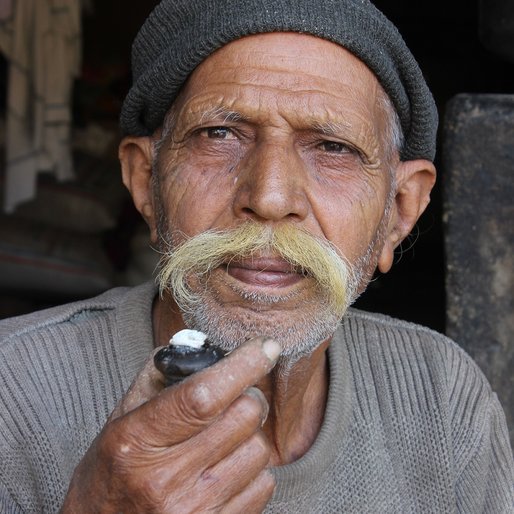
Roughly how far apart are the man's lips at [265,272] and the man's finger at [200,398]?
1.62ft

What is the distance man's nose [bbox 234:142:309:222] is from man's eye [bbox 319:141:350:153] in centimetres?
8

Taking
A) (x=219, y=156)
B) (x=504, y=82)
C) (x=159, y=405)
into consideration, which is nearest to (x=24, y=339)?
(x=219, y=156)

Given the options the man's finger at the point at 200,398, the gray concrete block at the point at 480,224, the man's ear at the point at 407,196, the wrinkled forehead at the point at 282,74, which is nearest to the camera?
the man's finger at the point at 200,398

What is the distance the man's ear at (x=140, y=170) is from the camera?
2.32 m

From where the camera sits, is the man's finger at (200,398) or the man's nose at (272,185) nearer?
the man's finger at (200,398)

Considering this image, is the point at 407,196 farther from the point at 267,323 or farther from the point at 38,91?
the point at 38,91

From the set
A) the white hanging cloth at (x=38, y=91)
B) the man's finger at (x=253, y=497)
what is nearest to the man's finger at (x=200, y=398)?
the man's finger at (x=253, y=497)

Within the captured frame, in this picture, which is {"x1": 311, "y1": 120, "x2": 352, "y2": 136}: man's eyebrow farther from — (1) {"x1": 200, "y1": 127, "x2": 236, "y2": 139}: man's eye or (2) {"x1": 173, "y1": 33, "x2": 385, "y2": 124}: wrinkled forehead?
(1) {"x1": 200, "y1": 127, "x2": 236, "y2": 139}: man's eye

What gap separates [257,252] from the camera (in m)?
→ 1.89

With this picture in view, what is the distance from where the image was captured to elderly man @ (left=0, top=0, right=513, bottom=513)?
1945mm

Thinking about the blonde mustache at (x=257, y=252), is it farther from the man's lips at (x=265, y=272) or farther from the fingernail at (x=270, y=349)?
the fingernail at (x=270, y=349)

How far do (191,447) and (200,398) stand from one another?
104 mm

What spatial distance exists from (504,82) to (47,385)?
11.2ft

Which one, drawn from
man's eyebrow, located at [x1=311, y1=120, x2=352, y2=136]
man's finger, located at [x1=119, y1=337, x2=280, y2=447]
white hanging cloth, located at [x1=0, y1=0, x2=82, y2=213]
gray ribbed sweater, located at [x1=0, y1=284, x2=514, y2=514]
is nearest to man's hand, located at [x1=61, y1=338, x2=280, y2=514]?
man's finger, located at [x1=119, y1=337, x2=280, y2=447]
